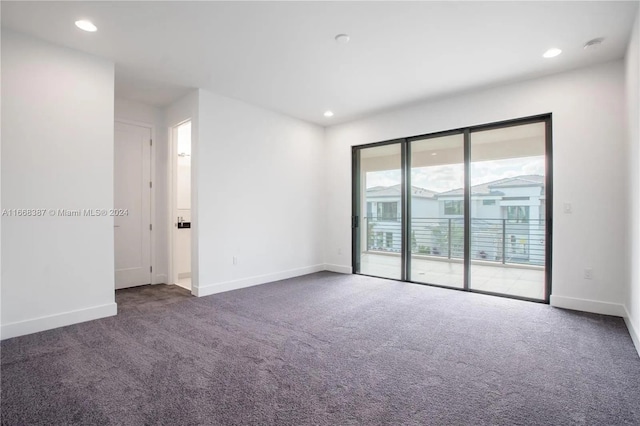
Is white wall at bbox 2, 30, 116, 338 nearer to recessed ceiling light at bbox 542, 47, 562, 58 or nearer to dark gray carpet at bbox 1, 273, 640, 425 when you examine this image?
dark gray carpet at bbox 1, 273, 640, 425

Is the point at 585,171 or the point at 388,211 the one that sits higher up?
the point at 585,171

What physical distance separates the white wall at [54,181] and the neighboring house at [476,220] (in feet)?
13.2

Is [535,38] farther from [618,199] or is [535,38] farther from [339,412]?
[339,412]

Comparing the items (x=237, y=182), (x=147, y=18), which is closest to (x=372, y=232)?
(x=237, y=182)

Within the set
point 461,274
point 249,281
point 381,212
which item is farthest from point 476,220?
point 249,281

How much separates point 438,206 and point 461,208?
447 mm

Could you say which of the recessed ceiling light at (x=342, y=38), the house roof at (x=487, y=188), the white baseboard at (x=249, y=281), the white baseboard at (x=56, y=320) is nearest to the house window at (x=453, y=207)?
the house roof at (x=487, y=188)

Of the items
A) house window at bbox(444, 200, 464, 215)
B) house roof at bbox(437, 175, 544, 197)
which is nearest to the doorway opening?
house window at bbox(444, 200, 464, 215)

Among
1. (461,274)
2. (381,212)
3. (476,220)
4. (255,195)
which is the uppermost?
(255,195)

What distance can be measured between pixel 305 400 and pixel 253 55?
3237 mm

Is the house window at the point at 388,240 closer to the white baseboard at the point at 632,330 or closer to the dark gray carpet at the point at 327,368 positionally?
the dark gray carpet at the point at 327,368

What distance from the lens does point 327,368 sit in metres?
2.27

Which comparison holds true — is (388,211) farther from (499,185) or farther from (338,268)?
(499,185)

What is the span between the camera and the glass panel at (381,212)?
211 inches
